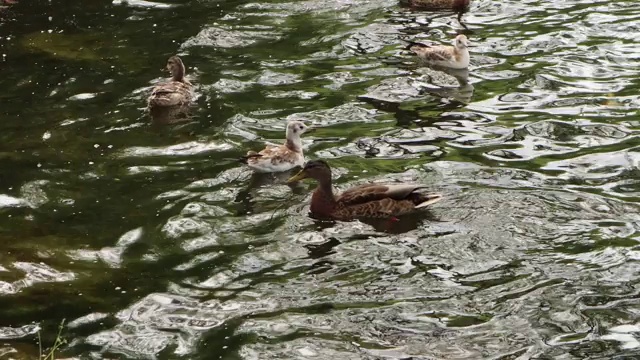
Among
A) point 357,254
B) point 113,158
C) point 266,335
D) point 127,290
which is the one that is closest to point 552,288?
point 357,254

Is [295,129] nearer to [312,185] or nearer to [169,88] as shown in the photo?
[312,185]

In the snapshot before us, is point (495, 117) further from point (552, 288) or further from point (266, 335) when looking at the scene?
point (266, 335)

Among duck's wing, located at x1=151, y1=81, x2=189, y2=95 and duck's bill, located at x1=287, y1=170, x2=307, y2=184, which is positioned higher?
duck's wing, located at x1=151, y1=81, x2=189, y2=95

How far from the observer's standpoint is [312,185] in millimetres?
14289

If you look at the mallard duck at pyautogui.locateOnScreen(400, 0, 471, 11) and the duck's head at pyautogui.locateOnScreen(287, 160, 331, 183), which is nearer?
the duck's head at pyautogui.locateOnScreen(287, 160, 331, 183)

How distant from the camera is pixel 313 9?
22078mm

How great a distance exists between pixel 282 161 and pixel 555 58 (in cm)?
640

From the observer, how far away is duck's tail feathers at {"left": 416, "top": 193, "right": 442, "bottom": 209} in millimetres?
12555

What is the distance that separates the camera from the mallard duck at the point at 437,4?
877 inches

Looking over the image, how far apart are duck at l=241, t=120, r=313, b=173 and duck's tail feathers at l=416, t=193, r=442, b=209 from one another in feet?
8.01

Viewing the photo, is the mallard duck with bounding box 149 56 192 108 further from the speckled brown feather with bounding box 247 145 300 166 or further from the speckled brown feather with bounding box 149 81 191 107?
the speckled brown feather with bounding box 247 145 300 166

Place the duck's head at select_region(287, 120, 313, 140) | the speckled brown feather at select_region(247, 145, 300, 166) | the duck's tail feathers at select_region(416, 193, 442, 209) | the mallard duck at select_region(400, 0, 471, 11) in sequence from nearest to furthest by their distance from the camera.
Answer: the duck's tail feathers at select_region(416, 193, 442, 209)
the speckled brown feather at select_region(247, 145, 300, 166)
the duck's head at select_region(287, 120, 313, 140)
the mallard duck at select_region(400, 0, 471, 11)

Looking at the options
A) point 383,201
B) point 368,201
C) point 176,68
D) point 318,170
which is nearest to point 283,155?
point 318,170

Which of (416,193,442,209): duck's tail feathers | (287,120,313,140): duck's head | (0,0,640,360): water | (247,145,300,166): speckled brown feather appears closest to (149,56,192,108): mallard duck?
(0,0,640,360): water
